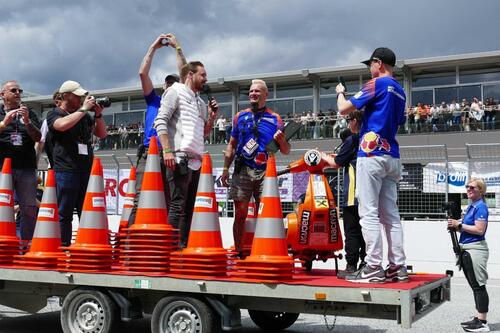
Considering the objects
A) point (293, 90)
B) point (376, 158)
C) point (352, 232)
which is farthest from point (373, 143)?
point (293, 90)

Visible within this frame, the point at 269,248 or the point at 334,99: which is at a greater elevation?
the point at 334,99

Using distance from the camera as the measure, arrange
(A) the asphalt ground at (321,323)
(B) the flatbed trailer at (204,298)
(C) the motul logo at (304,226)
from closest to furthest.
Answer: (B) the flatbed trailer at (204,298)
(C) the motul logo at (304,226)
(A) the asphalt ground at (321,323)

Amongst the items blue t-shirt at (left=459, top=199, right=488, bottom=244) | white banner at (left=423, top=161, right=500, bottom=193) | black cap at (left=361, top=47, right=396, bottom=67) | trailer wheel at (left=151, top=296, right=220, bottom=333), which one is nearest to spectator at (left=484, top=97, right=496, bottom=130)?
white banner at (left=423, top=161, right=500, bottom=193)

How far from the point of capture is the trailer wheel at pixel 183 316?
483cm

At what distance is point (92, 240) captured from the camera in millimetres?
5648

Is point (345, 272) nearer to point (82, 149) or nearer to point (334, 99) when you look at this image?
point (82, 149)

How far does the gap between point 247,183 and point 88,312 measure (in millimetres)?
2082

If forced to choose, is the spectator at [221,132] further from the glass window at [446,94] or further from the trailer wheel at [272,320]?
the trailer wheel at [272,320]

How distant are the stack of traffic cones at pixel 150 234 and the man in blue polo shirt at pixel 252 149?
1.09 m

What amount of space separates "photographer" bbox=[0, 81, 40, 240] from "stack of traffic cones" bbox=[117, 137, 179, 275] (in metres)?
1.92

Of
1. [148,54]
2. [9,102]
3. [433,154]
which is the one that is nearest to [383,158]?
[148,54]

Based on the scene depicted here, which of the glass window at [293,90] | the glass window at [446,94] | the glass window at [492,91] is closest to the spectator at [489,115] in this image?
the glass window at [492,91]

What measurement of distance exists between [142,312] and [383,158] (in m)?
2.43

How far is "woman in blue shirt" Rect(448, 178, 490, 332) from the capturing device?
6.66m
